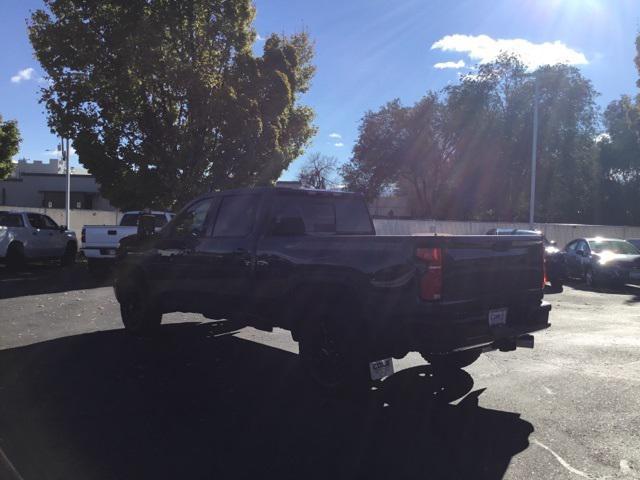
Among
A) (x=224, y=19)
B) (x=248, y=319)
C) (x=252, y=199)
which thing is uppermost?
(x=224, y=19)

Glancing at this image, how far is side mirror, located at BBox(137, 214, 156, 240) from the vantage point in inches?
310

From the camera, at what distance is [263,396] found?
5.43m

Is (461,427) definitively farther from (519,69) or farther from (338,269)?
(519,69)

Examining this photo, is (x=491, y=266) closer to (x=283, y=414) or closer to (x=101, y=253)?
(x=283, y=414)

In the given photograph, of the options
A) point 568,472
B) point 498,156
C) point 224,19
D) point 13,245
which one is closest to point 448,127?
point 498,156

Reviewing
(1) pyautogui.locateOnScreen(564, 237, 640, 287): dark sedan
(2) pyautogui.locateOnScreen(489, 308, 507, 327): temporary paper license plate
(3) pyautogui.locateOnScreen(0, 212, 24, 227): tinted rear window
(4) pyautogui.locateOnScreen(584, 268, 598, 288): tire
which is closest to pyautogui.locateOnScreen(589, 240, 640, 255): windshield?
(1) pyautogui.locateOnScreen(564, 237, 640, 287): dark sedan

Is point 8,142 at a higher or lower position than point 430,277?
higher

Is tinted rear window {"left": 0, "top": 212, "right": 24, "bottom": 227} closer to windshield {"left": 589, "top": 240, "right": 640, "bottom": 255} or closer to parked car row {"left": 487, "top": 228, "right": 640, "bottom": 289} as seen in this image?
parked car row {"left": 487, "top": 228, "right": 640, "bottom": 289}

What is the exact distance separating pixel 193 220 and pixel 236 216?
3.07ft

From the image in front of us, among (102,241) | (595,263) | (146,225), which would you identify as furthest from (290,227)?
(595,263)

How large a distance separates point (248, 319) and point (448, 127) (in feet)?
141

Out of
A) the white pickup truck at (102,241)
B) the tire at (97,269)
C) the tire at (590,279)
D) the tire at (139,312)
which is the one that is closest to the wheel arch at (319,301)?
the tire at (139,312)

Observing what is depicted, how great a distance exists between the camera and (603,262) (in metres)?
16.6

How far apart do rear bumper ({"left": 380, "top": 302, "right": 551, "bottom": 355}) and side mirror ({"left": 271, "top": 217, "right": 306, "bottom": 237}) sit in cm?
170
